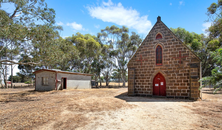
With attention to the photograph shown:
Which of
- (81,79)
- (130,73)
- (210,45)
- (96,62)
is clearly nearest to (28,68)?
(96,62)

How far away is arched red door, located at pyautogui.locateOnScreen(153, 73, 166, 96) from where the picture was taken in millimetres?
14109

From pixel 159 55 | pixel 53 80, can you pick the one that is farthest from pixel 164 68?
pixel 53 80

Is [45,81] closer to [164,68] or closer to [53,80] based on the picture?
[53,80]

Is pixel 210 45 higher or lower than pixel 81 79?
higher

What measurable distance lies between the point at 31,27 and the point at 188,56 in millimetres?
16020

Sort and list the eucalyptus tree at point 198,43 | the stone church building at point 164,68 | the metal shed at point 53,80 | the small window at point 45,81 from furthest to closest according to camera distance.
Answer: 1. the eucalyptus tree at point 198,43
2. the small window at point 45,81
3. the metal shed at point 53,80
4. the stone church building at point 164,68

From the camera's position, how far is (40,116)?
7.01 meters

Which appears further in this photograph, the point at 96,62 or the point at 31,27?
the point at 96,62

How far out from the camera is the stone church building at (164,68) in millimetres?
12797

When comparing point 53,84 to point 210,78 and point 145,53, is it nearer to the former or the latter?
point 145,53

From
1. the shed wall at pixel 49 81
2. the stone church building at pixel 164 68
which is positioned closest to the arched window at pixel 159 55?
the stone church building at pixel 164 68

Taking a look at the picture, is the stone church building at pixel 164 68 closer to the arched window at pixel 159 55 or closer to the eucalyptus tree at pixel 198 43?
the arched window at pixel 159 55

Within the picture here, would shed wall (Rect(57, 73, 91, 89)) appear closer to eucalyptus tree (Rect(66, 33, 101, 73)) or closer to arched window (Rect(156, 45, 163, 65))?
eucalyptus tree (Rect(66, 33, 101, 73))

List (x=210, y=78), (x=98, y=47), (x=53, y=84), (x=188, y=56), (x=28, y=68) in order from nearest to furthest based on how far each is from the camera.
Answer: (x=210, y=78) < (x=188, y=56) < (x=53, y=84) < (x=98, y=47) < (x=28, y=68)
